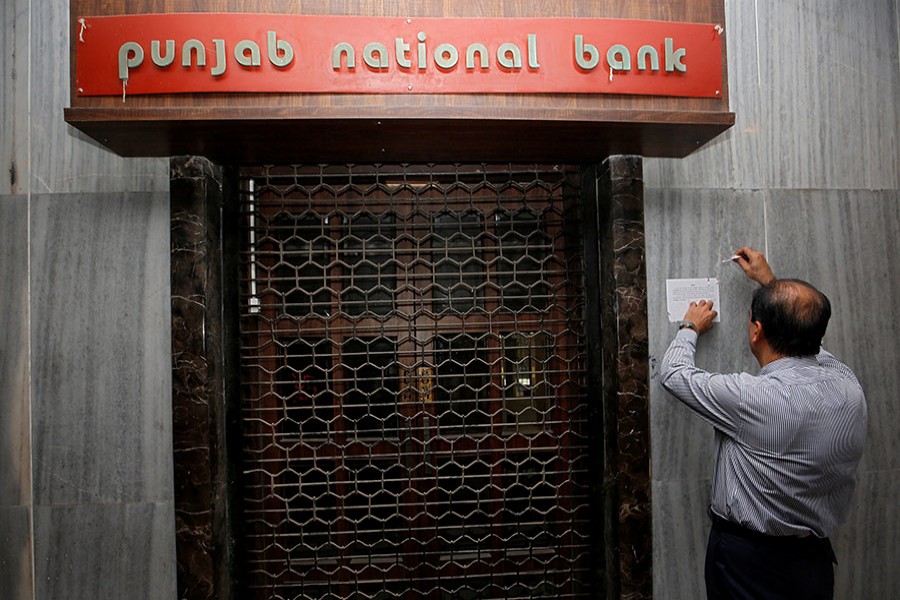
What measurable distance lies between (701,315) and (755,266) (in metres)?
0.34

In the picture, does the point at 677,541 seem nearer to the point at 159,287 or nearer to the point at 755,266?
the point at 755,266

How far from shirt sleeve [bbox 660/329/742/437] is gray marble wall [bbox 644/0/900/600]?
0.43m

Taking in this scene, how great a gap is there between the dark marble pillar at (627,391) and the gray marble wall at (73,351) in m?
2.12

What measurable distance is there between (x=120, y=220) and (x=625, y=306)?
8.06ft

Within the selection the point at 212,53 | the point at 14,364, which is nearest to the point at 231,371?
the point at 14,364

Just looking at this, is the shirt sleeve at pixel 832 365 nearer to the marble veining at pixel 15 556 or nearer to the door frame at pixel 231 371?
the door frame at pixel 231 371

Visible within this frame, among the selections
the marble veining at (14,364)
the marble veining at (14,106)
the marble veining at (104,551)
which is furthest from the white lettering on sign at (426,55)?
the marble veining at (104,551)

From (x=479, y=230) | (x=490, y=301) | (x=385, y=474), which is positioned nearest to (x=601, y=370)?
(x=490, y=301)

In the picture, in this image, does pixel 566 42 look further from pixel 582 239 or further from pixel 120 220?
pixel 120 220

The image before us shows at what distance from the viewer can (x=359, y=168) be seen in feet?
9.23

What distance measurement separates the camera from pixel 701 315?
264cm

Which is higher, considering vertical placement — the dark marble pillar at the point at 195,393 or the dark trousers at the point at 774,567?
the dark marble pillar at the point at 195,393

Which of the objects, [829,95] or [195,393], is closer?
[195,393]

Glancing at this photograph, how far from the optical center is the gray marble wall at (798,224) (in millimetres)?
2736
